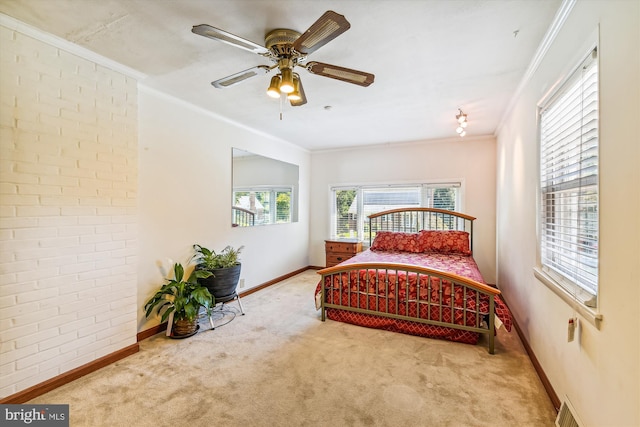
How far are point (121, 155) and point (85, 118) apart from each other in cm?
36

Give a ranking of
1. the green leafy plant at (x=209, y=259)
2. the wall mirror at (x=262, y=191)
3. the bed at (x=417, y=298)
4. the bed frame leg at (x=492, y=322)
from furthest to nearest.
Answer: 1. the wall mirror at (x=262, y=191)
2. the green leafy plant at (x=209, y=259)
3. the bed at (x=417, y=298)
4. the bed frame leg at (x=492, y=322)

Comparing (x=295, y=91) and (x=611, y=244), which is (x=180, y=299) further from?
(x=611, y=244)

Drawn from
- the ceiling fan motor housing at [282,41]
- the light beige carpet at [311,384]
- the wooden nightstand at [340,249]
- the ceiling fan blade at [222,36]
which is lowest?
the light beige carpet at [311,384]

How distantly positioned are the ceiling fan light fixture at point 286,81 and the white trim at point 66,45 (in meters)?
1.50

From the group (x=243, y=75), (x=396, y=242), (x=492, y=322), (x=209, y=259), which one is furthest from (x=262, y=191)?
(x=492, y=322)

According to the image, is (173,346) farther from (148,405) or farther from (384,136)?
(384,136)

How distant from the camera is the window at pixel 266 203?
13.5 feet

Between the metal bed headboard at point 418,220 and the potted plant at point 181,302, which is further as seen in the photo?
the metal bed headboard at point 418,220

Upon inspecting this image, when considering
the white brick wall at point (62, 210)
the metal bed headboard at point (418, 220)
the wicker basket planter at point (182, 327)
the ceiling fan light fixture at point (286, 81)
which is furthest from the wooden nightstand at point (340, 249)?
the ceiling fan light fixture at point (286, 81)

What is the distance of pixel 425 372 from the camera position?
7.18ft

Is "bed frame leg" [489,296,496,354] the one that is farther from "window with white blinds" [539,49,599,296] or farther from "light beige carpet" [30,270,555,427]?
"window with white blinds" [539,49,599,296]

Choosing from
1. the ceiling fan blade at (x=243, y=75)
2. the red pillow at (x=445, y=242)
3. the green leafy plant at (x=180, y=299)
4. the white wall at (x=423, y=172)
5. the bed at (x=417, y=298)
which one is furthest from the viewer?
the white wall at (x=423, y=172)

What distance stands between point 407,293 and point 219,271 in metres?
2.01

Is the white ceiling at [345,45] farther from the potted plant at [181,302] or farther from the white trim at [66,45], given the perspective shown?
the potted plant at [181,302]
